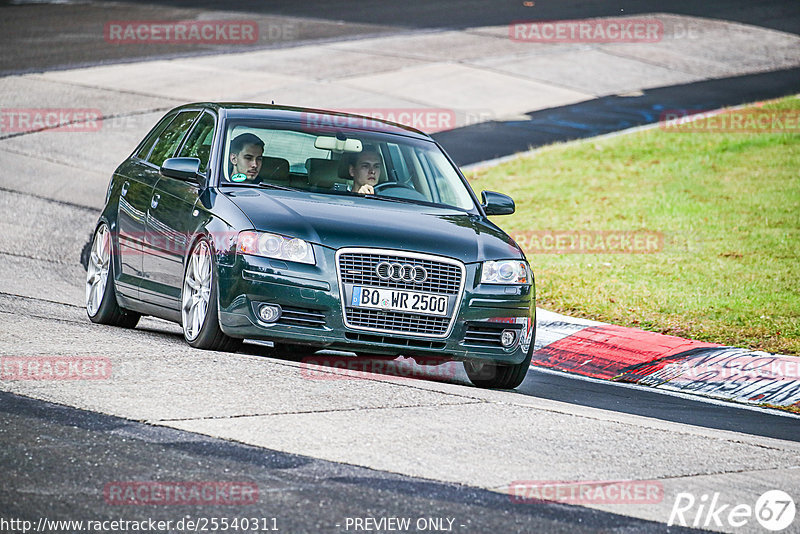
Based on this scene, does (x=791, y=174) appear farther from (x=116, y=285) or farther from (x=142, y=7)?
(x=142, y=7)

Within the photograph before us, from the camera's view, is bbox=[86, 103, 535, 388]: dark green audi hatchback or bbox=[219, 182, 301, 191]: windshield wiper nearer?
bbox=[86, 103, 535, 388]: dark green audi hatchback

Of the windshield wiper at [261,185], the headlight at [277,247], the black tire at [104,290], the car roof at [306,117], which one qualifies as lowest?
the black tire at [104,290]

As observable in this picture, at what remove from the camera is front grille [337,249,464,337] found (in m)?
7.92

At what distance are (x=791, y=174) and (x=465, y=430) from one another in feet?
43.2

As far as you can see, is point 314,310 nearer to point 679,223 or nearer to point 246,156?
point 246,156

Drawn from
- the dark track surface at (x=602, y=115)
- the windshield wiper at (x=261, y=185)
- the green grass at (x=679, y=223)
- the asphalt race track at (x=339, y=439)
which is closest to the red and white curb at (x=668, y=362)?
the asphalt race track at (x=339, y=439)

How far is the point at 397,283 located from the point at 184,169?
1.75 meters

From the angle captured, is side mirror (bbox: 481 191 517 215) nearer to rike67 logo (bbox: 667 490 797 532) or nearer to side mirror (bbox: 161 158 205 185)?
side mirror (bbox: 161 158 205 185)

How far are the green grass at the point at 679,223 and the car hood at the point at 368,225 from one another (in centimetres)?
305

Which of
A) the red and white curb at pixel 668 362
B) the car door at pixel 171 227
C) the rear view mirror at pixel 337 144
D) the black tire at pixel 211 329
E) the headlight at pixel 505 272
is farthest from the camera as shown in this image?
the red and white curb at pixel 668 362

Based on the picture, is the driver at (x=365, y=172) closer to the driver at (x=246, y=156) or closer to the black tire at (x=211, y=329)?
the driver at (x=246, y=156)

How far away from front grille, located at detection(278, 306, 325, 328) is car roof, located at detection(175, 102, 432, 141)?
1.91 metres

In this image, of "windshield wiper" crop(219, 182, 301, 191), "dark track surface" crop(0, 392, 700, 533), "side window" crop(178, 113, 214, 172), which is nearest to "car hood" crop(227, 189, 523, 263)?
"windshield wiper" crop(219, 182, 301, 191)

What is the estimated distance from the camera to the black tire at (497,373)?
8.71 meters
